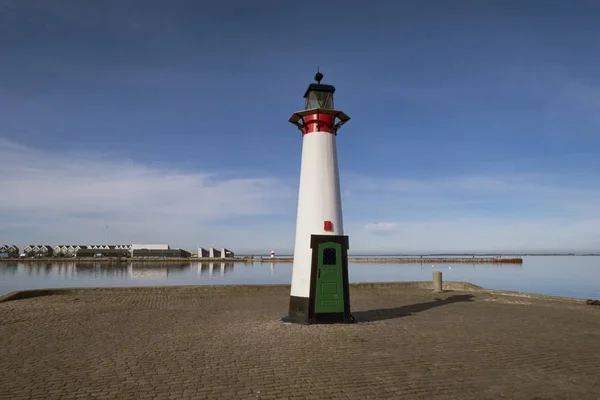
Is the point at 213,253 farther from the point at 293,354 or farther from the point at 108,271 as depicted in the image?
the point at 293,354

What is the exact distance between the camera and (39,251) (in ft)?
444

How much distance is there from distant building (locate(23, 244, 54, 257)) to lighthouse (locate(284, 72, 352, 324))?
14972 centimetres

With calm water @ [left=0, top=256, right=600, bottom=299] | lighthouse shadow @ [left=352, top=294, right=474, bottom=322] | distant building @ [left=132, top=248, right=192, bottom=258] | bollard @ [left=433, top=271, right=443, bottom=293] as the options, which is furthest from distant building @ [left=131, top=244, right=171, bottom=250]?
lighthouse shadow @ [left=352, top=294, right=474, bottom=322]

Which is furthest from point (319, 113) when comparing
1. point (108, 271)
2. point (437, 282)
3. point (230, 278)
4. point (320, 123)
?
point (108, 271)

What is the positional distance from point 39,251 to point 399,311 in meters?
153

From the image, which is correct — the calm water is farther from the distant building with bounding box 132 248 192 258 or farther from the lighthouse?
the distant building with bounding box 132 248 192 258

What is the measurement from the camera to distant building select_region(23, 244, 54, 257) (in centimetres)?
13507

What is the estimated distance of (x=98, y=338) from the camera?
9.71 m

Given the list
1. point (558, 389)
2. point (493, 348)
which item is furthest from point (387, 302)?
point (558, 389)

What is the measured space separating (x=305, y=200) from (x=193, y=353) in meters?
5.76

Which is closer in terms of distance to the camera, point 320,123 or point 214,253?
point 320,123

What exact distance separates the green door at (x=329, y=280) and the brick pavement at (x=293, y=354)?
739mm

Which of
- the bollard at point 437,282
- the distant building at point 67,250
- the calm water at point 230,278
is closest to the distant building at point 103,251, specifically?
the distant building at point 67,250

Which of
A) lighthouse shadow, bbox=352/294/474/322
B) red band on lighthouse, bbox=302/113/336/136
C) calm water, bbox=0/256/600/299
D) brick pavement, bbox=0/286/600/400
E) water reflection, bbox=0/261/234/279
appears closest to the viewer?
brick pavement, bbox=0/286/600/400
